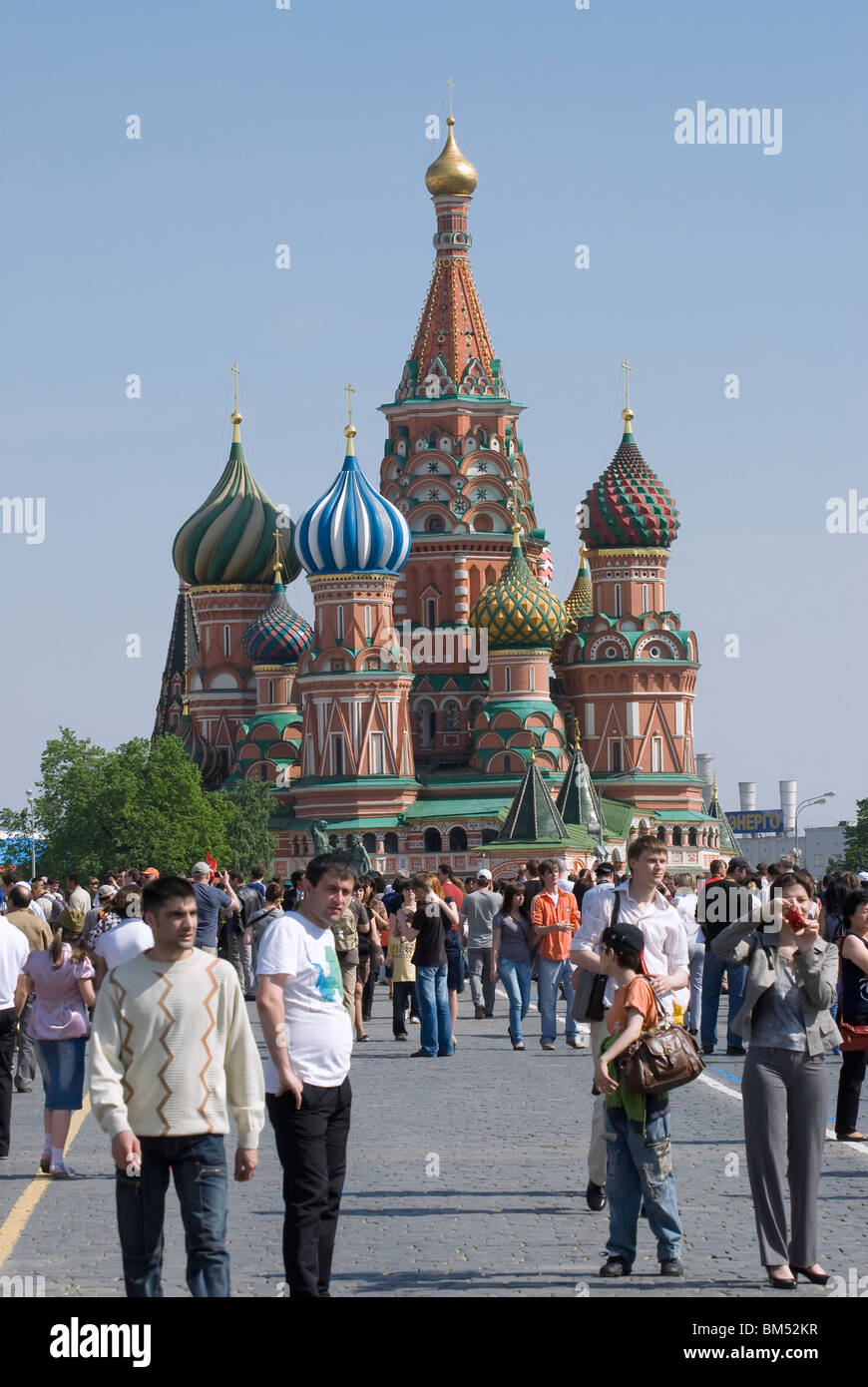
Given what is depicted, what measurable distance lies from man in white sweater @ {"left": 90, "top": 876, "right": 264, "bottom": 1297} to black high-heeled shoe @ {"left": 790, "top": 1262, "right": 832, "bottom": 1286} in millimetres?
2315

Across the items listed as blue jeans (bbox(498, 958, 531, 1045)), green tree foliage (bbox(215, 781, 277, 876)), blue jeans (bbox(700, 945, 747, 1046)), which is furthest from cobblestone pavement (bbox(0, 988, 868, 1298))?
green tree foliage (bbox(215, 781, 277, 876))

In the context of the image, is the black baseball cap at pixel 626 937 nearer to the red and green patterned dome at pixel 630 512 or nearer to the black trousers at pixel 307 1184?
the black trousers at pixel 307 1184

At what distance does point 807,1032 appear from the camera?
9414 mm

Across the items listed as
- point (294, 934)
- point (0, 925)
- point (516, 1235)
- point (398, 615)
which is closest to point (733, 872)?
point (0, 925)

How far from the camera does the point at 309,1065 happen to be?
28.5 ft

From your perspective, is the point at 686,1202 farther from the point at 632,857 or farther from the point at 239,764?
the point at 239,764

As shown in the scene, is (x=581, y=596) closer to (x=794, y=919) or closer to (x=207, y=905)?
(x=207, y=905)

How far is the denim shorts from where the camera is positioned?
1265 cm

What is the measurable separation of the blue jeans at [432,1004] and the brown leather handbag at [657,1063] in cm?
957

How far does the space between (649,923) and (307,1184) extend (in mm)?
2217

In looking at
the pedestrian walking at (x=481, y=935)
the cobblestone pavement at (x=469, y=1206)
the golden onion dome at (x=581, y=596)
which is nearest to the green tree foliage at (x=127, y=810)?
the golden onion dome at (x=581, y=596)

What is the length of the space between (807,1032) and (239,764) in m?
74.6

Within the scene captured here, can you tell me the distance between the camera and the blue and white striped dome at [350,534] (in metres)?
77.6

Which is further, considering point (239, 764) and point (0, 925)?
point (239, 764)
